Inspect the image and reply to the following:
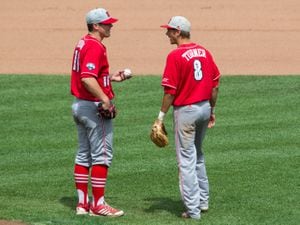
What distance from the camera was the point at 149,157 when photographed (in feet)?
41.1

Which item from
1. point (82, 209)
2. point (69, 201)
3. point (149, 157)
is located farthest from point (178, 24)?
point (149, 157)

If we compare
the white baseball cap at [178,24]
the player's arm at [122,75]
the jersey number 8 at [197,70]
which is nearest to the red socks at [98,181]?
the player's arm at [122,75]

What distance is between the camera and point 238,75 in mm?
18984

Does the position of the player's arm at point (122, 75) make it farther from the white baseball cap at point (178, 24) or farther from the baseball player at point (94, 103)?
the white baseball cap at point (178, 24)

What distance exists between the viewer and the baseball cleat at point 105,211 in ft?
31.7

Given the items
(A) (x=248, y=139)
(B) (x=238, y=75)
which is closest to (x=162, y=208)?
(A) (x=248, y=139)

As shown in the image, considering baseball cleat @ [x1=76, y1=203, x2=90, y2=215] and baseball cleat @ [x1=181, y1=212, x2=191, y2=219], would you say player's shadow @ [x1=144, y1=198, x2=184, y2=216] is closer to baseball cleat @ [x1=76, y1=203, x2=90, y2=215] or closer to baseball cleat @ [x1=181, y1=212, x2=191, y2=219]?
baseball cleat @ [x1=181, y1=212, x2=191, y2=219]

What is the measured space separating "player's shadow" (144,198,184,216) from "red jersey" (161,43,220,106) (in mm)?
1111

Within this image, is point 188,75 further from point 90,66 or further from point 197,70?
point 90,66

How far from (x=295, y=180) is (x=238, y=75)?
26.4ft

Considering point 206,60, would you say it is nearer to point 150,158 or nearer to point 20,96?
point 150,158

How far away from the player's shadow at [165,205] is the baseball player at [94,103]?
1.36ft

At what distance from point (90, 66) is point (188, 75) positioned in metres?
0.92

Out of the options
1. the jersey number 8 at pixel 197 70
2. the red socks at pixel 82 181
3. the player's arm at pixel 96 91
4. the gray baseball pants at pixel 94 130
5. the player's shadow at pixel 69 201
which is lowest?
the player's shadow at pixel 69 201
